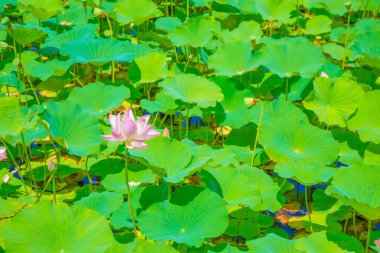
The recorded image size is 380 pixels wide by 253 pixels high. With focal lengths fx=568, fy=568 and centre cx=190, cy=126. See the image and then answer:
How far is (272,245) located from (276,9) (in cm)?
189

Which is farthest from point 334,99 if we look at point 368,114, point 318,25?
point 318,25

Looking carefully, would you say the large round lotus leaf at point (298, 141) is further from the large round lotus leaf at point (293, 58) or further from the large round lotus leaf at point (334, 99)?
the large round lotus leaf at point (293, 58)

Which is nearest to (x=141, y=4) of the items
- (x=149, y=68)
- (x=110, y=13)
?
(x=110, y=13)

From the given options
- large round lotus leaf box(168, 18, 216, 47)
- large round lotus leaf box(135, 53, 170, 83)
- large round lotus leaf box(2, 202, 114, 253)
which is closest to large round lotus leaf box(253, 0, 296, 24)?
large round lotus leaf box(168, 18, 216, 47)

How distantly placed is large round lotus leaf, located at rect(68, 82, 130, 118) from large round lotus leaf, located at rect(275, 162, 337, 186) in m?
0.72

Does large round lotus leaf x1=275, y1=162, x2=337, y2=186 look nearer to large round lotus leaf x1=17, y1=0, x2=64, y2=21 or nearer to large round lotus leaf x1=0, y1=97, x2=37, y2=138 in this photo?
large round lotus leaf x1=0, y1=97, x2=37, y2=138

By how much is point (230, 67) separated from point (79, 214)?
1.21 m

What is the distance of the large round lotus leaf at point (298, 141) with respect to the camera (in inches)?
76.2

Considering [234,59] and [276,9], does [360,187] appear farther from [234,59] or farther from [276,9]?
[276,9]

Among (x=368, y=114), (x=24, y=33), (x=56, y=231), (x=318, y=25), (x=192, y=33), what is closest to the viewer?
(x=56, y=231)

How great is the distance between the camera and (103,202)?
69.1 inches

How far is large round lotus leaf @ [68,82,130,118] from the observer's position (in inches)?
85.5

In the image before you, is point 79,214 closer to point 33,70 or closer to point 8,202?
point 8,202

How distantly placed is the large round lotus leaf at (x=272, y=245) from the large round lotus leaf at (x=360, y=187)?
0.66ft
